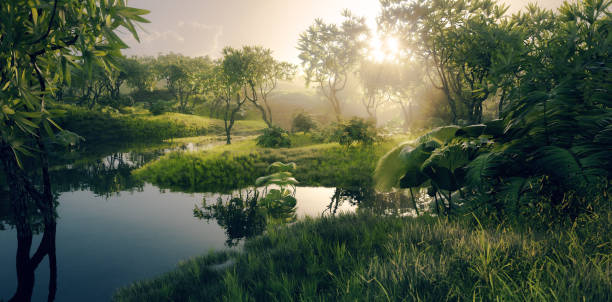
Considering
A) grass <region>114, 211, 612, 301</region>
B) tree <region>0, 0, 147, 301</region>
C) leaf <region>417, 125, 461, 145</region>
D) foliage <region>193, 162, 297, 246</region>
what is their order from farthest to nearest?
foliage <region>193, 162, 297, 246</region>
leaf <region>417, 125, 461, 145</region>
tree <region>0, 0, 147, 301</region>
grass <region>114, 211, 612, 301</region>

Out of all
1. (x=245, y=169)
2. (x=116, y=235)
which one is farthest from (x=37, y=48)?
(x=245, y=169)

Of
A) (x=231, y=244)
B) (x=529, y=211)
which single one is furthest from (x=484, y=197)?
(x=231, y=244)

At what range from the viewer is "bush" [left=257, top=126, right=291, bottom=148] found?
19.1 metres

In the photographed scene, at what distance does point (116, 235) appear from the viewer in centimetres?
607

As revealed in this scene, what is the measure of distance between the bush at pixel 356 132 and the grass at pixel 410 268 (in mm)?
10703

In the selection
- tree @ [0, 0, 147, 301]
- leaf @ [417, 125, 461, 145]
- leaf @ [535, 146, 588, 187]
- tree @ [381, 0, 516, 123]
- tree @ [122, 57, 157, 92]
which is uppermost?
tree @ [122, 57, 157, 92]

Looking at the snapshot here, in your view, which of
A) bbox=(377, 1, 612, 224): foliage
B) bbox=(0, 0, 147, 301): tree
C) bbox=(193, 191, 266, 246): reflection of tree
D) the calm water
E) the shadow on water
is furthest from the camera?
bbox=(193, 191, 266, 246): reflection of tree

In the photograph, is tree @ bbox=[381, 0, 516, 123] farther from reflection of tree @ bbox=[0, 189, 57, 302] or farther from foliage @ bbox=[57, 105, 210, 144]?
foliage @ bbox=[57, 105, 210, 144]

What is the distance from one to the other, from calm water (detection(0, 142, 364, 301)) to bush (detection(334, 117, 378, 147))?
589cm

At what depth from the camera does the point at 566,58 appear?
12.7ft

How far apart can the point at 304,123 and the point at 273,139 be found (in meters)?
7.84

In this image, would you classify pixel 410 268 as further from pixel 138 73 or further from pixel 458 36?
pixel 138 73

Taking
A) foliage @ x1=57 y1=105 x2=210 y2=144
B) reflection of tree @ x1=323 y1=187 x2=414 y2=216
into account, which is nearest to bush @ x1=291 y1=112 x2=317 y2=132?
foliage @ x1=57 y1=105 x2=210 y2=144

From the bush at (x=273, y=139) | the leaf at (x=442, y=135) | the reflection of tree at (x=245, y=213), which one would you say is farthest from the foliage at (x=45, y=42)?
the bush at (x=273, y=139)
